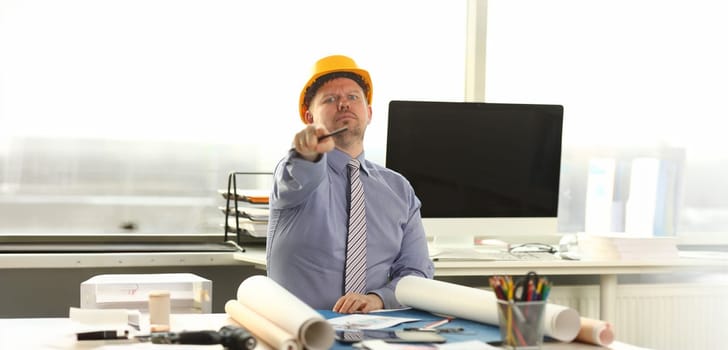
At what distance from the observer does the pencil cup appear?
1.64 m

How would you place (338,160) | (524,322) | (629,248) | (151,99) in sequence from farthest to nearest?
(151,99)
(629,248)
(338,160)
(524,322)

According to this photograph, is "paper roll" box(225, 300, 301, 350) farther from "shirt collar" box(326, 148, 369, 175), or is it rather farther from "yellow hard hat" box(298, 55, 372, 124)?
"yellow hard hat" box(298, 55, 372, 124)

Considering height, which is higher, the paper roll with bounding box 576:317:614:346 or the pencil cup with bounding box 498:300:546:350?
the pencil cup with bounding box 498:300:546:350

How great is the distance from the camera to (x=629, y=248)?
3.56m

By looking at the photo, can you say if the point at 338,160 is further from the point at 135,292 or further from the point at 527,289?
the point at 527,289

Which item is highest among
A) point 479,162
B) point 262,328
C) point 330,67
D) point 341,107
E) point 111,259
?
point 330,67

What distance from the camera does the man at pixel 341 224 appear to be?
258 cm

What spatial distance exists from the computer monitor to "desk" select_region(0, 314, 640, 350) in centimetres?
144

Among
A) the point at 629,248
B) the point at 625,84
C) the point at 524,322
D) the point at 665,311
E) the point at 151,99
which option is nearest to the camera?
the point at 524,322

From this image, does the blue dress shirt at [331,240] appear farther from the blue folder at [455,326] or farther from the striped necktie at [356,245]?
the blue folder at [455,326]

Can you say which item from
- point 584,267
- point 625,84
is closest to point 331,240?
point 584,267

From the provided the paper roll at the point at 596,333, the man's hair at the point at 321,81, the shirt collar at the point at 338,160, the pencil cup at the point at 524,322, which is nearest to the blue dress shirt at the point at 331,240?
the shirt collar at the point at 338,160

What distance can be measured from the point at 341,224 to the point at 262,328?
816 mm

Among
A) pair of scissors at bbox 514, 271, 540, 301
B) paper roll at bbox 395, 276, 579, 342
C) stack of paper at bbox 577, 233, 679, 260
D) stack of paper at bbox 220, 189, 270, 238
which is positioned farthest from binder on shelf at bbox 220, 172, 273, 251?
pair of scissors at bbox 514, 271, 540, 301
